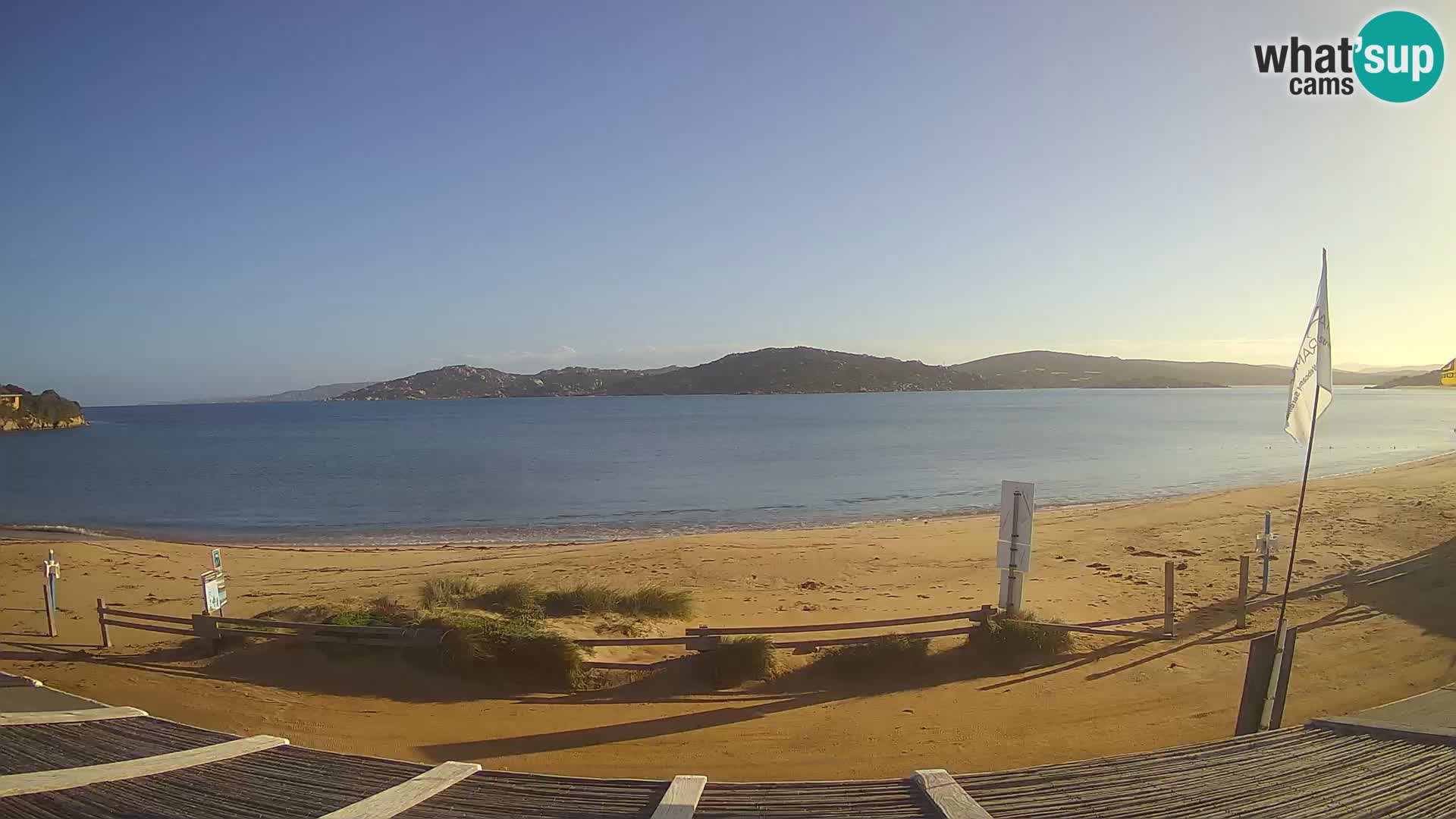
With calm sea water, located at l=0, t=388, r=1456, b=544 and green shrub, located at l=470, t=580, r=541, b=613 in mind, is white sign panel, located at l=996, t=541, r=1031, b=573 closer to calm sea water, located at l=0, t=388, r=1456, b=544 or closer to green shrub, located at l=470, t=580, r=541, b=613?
green shrub, located at l=470, t=580, r=541, b=613

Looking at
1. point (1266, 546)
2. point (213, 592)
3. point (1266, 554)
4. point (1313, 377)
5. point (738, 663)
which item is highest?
point (1313, 377)

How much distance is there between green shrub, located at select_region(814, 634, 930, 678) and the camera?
28.2ft

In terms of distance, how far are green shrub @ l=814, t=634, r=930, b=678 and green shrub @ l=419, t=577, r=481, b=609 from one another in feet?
20.0

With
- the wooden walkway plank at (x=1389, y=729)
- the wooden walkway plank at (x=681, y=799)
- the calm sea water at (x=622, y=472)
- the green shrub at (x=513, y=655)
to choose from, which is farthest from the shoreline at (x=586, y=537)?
the wooden walkway plank at (x=1389, y=729)

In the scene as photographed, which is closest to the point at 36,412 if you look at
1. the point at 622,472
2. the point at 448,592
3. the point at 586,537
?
the point at 622,472

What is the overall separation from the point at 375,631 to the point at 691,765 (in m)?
4.48

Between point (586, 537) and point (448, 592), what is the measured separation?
11861 mm

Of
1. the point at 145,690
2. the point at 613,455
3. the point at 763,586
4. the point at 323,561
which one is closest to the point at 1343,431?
the point at 613,455

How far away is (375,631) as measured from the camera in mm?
8797

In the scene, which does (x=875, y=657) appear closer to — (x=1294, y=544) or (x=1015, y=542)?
(x=1015, y=542)

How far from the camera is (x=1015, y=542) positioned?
31.0 feet

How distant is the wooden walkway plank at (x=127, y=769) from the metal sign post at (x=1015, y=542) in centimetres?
782

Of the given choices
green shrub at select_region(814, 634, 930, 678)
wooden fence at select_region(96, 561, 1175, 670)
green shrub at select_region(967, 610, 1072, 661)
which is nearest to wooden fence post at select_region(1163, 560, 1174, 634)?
wooden fence at select_region(96, 561, 1175, 670)

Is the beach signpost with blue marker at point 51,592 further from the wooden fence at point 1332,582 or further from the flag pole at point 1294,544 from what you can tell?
the wooden fence at point 1332,582
